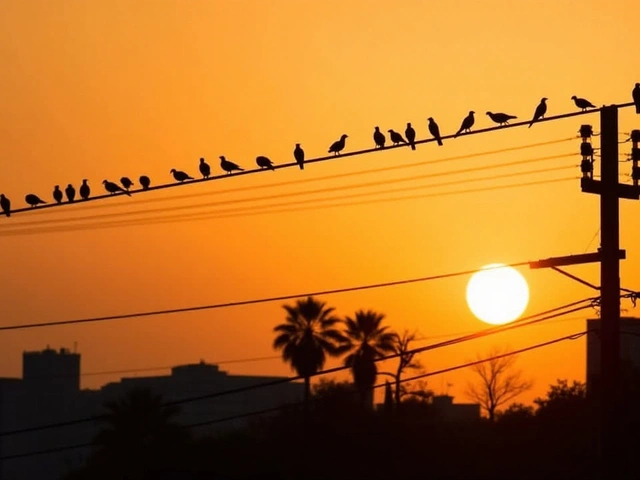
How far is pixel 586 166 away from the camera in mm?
24297

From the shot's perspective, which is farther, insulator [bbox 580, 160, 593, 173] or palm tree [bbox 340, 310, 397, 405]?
palm tree [bbox 340, 310, 397, 405]

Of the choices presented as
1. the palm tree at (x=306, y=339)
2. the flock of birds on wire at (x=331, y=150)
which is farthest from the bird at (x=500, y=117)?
the palm tree at (x=306, y=339)

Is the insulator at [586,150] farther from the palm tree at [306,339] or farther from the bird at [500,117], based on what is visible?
the palm tree at [306,339]

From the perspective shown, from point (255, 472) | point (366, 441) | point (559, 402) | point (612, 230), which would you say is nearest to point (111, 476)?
point (255, 472)

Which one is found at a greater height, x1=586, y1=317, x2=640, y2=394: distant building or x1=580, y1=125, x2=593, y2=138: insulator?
x1=586, y1=317, x2=640, y2=394: distant building

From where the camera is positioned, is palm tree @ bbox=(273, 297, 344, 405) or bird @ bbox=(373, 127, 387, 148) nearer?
bird @ bbox=(373, 127, 387, 148)

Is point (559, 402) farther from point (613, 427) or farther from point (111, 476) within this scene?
point (613, 427)

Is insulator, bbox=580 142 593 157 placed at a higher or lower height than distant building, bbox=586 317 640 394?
lower

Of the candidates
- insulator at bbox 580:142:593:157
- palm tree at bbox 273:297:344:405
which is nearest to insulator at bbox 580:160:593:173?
insulator at bbox 580:142:593:157

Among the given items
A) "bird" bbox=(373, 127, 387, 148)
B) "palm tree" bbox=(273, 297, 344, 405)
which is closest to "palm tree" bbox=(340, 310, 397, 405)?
"palm tree" bbox=(273, 297, 344, 405)

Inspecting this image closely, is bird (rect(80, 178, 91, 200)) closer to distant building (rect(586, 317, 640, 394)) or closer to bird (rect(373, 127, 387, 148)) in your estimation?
bird (rect(373, 127, 387, 148))

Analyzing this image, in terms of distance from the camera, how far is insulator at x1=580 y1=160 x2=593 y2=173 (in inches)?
956

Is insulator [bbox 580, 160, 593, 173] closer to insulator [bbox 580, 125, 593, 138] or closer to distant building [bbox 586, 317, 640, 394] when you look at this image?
insulator [bbox 580, 125, 593, 138]

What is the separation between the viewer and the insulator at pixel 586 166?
24281 millimetres
